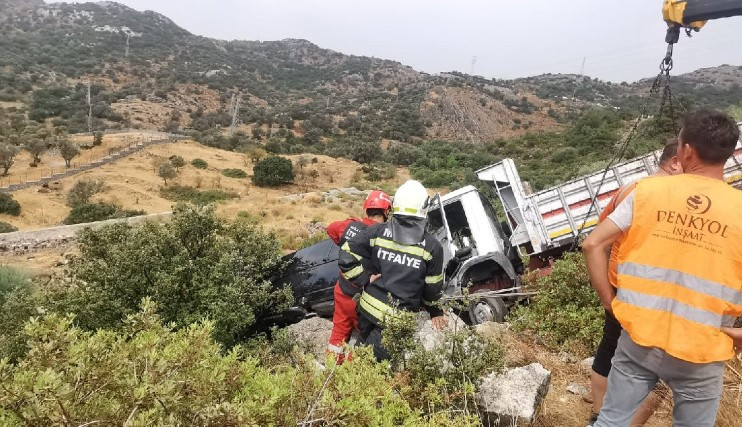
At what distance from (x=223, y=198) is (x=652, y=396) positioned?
22.0 meters

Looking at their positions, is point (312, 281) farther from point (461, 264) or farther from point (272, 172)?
point (272, 172)

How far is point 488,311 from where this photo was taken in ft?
21.6

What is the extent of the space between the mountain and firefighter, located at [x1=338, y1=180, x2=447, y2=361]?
40.5 meters

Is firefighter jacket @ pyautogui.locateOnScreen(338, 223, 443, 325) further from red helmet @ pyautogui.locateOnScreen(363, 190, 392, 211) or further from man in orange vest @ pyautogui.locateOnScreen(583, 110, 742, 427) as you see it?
man in orange vest @ pyautogui.locateOnScreen(583, 110, 742, 427)

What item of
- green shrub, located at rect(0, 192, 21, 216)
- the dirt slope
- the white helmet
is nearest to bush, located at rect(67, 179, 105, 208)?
the dirt slope

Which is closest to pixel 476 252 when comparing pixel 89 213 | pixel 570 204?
pixel 570 204

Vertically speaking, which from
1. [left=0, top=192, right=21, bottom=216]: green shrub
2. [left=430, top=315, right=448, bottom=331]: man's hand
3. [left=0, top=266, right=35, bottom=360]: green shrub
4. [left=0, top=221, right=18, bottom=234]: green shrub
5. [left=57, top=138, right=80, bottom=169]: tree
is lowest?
[left=0, top=192, right=21, bottom=216]: green shrub

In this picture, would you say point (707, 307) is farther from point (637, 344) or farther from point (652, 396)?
point (652, 396)

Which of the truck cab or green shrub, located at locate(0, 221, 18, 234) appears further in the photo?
green shrub, located at locate(0, 221, 18, 234)

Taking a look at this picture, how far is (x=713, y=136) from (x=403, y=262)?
1.92 m

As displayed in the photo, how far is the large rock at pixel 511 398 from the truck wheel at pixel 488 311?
2.92m

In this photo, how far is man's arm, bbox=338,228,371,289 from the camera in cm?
357

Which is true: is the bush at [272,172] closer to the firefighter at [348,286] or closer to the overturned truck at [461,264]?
the overturned truck at [461,264]

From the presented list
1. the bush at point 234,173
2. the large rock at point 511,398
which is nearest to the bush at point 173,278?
the large rock at point 511,398
